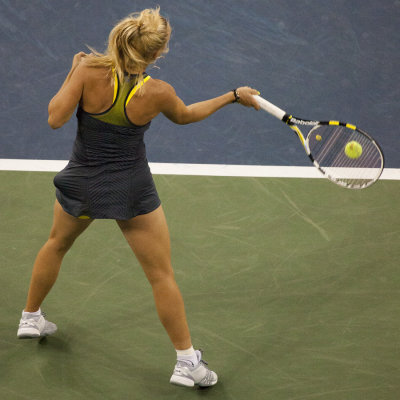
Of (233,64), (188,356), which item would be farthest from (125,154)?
(233,64)

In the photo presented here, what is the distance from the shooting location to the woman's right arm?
9.78ft

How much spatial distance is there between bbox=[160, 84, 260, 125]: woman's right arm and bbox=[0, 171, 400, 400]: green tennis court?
125 cm

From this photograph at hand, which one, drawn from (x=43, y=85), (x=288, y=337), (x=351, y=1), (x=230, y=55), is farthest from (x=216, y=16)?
(x=288, y=337)

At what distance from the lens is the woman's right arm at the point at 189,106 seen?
2.98 meters

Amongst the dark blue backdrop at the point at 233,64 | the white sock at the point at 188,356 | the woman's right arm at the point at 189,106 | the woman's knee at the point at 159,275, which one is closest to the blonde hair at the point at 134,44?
the woman's right arm at the point at 189,106

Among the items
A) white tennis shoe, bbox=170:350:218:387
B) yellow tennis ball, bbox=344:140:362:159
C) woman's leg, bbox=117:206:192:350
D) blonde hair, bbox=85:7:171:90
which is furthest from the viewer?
yellow tennis ball, bbox=344:140:362:159

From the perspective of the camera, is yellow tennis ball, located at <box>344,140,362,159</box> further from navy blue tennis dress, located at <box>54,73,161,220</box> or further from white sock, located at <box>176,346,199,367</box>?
white sock, located at <box>176,346,199,367</box>

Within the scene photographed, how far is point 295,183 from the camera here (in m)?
5.39

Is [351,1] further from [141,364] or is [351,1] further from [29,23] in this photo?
[141,364]

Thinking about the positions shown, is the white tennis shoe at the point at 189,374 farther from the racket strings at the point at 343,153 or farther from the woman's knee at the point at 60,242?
the racket strings at the point at 343,153

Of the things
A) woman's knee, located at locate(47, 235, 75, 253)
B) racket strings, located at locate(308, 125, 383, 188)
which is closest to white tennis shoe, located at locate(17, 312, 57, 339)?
woman's knee, located at locate(47, 235, 75, 253)

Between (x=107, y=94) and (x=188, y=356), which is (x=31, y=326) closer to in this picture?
(x=188, y=356)

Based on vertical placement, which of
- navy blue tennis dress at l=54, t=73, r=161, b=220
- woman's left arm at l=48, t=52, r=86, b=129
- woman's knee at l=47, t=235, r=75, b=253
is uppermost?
woman's left arm at l=48, t=52, r=86, b=129

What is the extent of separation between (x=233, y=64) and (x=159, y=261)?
11.5ft
